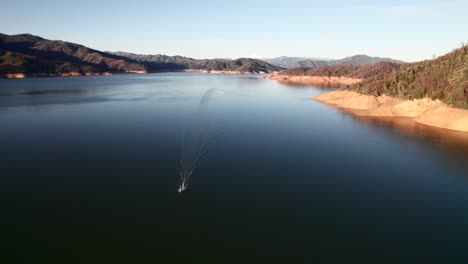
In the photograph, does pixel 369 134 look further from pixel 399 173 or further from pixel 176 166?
pixel 176 166

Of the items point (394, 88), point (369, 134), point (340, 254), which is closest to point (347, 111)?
point (394, 88)

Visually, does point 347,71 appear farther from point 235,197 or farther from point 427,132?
point 235,197

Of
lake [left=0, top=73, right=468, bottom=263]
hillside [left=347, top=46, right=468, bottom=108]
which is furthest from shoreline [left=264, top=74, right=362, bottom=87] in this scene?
lake [left=0, top=73, right=468, bottom=263]

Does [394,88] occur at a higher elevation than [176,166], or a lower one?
higher

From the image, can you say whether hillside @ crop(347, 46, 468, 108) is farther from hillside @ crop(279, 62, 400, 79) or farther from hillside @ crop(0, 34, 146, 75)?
hillside @ crop(0, 34, 146, 75)

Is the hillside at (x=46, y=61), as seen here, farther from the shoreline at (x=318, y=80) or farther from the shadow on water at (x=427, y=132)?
the shadow on water at (x=427, y=132)
